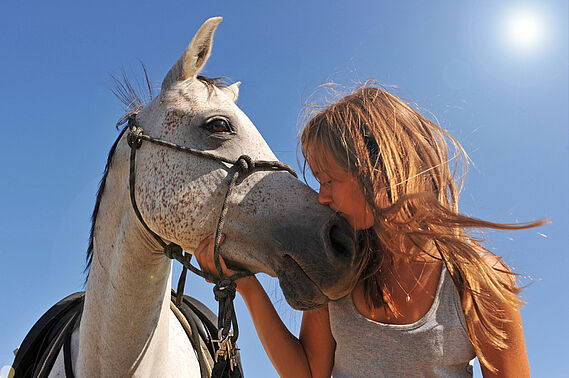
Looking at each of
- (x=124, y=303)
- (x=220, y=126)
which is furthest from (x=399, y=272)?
(x=124, y=303)

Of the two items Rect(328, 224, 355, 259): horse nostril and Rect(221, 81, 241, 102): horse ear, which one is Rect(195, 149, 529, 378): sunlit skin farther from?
Rect(221, 81, 241, 102): horse ear

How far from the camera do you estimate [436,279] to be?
1310 mm

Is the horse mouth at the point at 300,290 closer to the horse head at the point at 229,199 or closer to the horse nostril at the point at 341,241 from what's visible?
the horse head at the point at 229,199

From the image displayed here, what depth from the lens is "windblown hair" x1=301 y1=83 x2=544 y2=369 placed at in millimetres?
1218

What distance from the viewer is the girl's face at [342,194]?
51.4 inches

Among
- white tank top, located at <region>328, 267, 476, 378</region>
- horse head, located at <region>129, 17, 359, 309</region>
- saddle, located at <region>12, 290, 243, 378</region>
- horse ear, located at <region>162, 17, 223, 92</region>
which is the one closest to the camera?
white tank top, located at <region>328, 267, 476, 378</region>

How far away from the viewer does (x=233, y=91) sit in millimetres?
2248

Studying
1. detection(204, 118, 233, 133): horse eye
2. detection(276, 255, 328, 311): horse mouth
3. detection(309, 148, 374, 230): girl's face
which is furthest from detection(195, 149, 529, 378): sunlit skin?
detection(204, 118, 233, 133): horse eye

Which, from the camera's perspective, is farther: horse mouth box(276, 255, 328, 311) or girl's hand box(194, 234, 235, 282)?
girl's hand box(194, 234, 235, 282)

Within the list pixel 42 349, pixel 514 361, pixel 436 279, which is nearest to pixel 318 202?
→ pixel 436 279

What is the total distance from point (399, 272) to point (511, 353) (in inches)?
14.9

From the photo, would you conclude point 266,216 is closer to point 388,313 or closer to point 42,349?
point 388,313

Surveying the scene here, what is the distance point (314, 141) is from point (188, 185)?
19.9 inches

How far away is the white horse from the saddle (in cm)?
11
